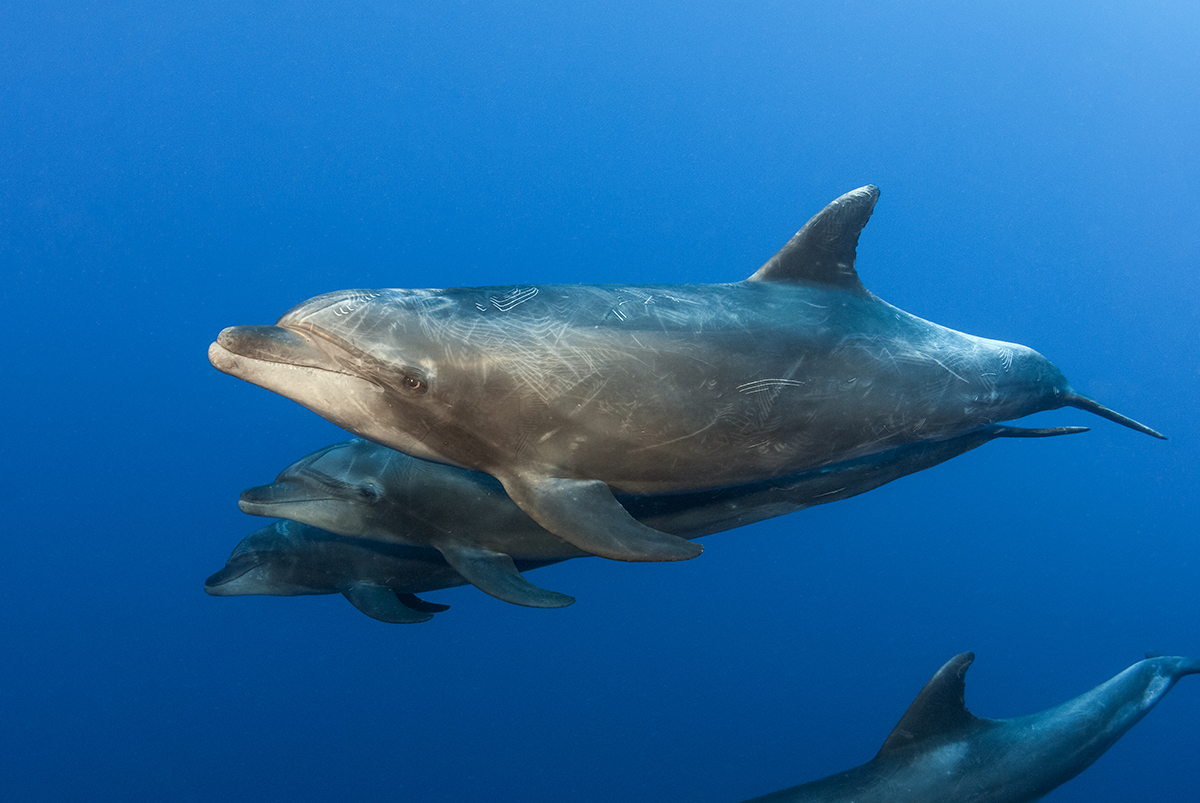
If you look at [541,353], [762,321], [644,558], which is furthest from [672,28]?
[644,558]

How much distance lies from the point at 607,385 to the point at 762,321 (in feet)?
2.94

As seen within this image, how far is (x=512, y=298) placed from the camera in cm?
325

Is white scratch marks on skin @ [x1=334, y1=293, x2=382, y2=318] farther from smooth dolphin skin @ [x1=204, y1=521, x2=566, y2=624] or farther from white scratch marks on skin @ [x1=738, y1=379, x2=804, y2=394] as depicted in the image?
smooth dolphin skin @ [x1=204, y1=521, x2=566, y2=624]

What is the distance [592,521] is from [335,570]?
250 cm

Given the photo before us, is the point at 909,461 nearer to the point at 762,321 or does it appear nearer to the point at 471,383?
the point at 762,321

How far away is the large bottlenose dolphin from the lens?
4.63m

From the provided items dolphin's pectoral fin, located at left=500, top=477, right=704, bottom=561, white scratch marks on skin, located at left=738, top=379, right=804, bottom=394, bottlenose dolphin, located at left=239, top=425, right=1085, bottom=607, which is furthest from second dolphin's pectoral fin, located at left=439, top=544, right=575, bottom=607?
white scratch marks on skin, located at left=738, top=379, right=804, bottom=394

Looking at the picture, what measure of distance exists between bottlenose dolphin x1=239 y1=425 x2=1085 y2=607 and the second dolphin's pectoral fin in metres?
0.01

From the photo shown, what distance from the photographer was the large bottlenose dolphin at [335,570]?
4.63m

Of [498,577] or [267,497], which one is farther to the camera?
[267,497]

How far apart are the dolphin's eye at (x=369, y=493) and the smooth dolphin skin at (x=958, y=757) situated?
3094mm

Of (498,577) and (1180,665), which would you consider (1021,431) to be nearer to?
(1180,665)

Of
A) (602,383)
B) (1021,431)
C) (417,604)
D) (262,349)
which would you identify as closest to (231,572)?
(417,604)

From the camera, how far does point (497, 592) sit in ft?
12.0
